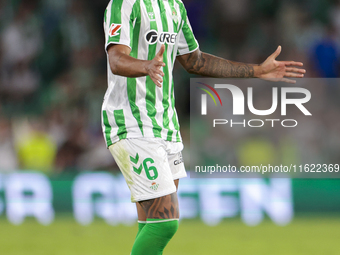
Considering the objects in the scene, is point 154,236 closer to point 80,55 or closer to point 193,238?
point 193,238

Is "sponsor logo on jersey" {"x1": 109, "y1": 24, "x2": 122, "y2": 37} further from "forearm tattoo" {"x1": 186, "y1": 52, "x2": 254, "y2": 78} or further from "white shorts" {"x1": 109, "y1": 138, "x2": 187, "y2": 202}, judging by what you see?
"forearm tattoo" {"x1": 186, "y1": 52, "x2": 254, "y2": 78}

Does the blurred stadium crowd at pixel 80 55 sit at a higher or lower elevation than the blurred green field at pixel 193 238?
higher

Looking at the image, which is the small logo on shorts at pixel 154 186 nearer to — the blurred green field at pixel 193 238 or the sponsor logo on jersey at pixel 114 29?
the sponsor logo on jersey at pixel 114 29

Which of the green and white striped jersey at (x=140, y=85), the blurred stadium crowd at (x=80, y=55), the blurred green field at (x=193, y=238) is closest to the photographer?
the green and white striped jersey at (x=140, y=85)

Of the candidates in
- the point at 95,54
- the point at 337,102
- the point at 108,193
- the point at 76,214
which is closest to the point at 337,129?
the point at 337,102

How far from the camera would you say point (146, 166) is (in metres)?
3.03

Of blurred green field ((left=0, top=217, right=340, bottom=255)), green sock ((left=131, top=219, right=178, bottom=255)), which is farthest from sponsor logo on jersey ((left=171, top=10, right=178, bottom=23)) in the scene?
blurred green field ((left=0, top=217, right=340, bottom=255))

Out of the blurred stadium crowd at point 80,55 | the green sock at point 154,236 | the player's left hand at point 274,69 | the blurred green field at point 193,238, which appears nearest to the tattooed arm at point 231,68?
the player's left hand at point 274,69

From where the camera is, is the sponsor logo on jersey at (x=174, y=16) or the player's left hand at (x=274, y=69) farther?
the player's left hand at (x=274, y=69)

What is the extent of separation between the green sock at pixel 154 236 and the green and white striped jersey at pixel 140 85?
0.50 metres

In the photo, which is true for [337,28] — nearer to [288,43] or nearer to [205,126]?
[288,43]

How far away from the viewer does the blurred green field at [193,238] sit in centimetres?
518

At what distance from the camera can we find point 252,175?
6.67 metres

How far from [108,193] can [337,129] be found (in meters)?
3.32
